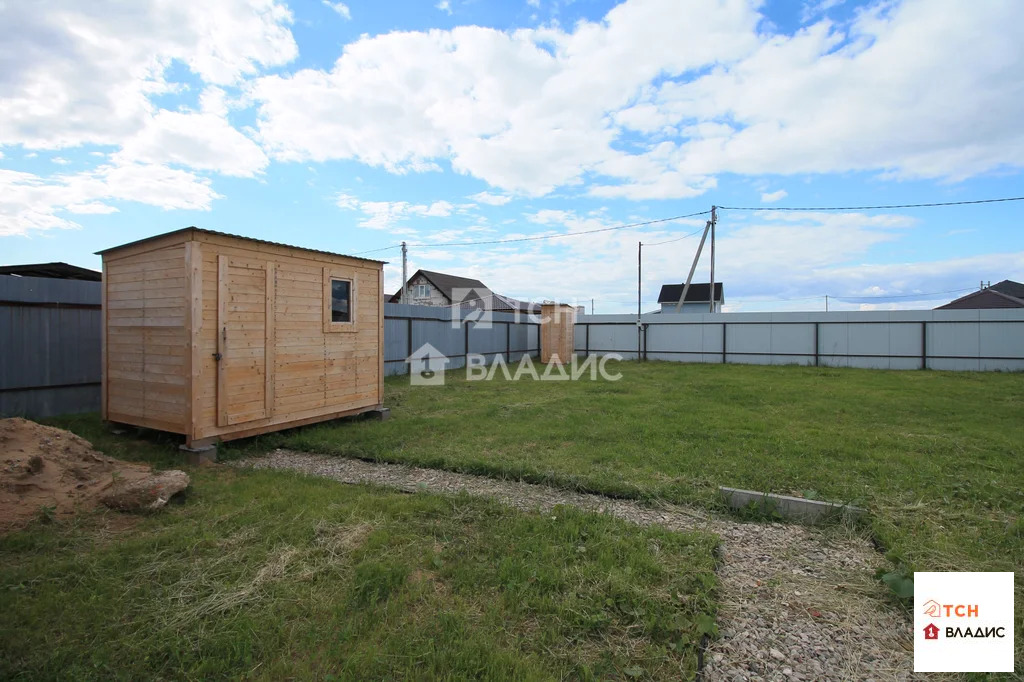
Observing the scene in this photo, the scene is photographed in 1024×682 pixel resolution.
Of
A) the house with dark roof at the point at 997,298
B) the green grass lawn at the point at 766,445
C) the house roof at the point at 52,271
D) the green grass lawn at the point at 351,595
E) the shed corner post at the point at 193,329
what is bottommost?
the green grass lawn at the point at 351,595

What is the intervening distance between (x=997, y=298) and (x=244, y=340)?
3785 centimetres

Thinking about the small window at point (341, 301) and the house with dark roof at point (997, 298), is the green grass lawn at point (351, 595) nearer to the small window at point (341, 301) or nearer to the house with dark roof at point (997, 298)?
the small window at point (341, 301)

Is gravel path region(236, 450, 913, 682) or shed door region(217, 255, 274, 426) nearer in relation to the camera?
gravel path region(236, 450, 913, 682)

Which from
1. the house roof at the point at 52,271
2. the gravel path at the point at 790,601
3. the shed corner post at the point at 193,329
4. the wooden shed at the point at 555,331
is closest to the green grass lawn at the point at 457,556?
the gravel path at the point at 790,601

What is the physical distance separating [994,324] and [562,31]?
1479 centimetres

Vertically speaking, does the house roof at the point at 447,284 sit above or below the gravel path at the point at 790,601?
above

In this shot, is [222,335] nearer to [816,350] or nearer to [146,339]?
[146,339]

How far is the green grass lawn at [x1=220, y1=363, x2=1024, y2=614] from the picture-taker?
362 cm

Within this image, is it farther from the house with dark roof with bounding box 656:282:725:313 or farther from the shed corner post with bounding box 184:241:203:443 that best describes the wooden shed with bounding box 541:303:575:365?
the house with dark roof with bounding box 656:282:725:313

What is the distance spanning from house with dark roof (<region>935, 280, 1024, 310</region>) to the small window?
31.3 meters

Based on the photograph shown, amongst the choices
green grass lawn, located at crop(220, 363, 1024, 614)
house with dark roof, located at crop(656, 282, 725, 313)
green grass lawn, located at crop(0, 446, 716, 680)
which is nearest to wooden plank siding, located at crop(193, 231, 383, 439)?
green grass lawn, located at crop(220, 363, 1024, 614)

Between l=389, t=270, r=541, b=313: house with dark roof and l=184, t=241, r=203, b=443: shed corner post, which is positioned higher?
l=389, t=270, r=541, b=313: house with dark roof

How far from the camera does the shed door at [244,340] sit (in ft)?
18.0

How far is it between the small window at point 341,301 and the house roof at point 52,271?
5.85m
